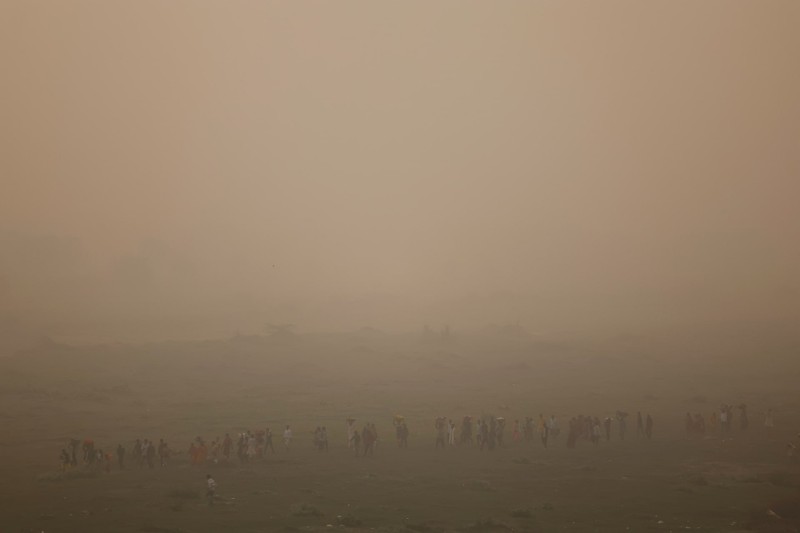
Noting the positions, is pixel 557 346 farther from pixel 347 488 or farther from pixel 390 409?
pixel 347 488

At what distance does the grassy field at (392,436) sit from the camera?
25.2 meters

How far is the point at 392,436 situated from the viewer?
38281mm

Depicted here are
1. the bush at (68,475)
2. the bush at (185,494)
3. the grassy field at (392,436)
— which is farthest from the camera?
the bush at (68,475)

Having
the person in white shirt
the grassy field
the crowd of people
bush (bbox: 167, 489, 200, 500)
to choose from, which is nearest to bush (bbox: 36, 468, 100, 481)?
the grassy field

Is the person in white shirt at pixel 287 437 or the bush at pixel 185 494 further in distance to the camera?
the person in white shirt at pixel 287 437

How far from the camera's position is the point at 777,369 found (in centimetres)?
5869


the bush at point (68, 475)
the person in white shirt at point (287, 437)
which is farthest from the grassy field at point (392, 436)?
the person in white shirt at point (287, 437)

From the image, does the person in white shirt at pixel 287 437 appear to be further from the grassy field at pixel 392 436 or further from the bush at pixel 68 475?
the bush at pixel 68 475

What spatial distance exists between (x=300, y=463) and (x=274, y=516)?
7661mm

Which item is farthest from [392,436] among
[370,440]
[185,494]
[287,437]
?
[185,494]

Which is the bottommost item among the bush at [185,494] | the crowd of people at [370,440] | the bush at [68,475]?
the bush at [185,494]

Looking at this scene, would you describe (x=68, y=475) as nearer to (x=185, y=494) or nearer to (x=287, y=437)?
(x=185, y=494)

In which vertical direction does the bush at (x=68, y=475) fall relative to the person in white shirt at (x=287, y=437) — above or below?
below

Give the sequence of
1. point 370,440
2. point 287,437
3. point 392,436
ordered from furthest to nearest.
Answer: point 392,436, point 287,437, point 370,440
